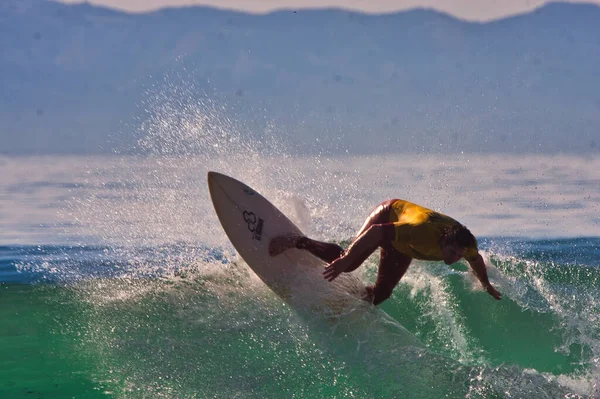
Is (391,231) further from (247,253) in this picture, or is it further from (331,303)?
(247,253)

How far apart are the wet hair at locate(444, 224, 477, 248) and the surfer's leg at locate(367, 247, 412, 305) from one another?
0.76 meters

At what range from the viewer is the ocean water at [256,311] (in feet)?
20.6

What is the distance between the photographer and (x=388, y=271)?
7.06 meters

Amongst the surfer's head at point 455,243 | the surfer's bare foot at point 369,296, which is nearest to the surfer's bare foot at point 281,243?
the surfer's bare foot at point 369,296

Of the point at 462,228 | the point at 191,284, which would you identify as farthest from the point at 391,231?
the point at 191,284

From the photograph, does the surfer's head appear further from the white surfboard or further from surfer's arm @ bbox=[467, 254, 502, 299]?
the white surfboard

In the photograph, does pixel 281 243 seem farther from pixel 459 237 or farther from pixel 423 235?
pixel 459 237

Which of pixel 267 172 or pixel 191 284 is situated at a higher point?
pixel 267 172

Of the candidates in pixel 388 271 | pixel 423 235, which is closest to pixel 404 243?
pixel 423 235

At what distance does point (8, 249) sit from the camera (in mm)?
12680

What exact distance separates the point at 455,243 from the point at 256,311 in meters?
2.12

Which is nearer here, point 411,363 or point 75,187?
point 411,363

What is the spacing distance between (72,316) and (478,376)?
4.29m

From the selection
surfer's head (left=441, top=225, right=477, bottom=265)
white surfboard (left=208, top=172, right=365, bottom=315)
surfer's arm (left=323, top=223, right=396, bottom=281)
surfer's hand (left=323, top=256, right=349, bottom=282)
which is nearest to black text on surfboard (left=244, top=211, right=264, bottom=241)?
white surfboard (left=208, top=172, right=365, bottom=315)
